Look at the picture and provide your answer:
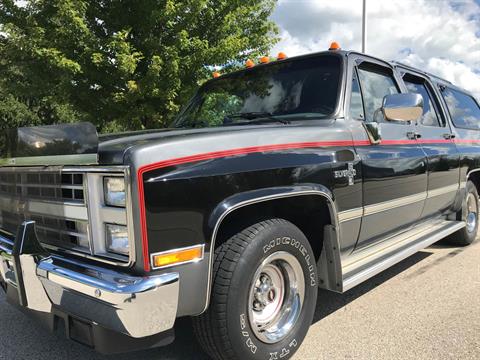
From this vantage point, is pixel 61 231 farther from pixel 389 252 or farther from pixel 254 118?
pixel 389 252

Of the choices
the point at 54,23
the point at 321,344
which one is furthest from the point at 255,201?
the point at 54,23

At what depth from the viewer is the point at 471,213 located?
5844mm

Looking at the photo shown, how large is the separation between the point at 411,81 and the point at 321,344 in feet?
9.54

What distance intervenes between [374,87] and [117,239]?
2.63 meters

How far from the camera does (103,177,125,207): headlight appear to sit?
212 centimetres

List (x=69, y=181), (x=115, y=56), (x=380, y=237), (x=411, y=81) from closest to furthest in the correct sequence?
(x=69, y=181), (x=380, y=237), (x=411, y=81), (x=115, y=56)

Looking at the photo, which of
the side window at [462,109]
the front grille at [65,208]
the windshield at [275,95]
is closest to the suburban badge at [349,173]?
the windshield at [275,95]

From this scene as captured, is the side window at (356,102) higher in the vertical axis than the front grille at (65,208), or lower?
higher

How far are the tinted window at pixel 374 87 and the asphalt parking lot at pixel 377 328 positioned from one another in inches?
60.8

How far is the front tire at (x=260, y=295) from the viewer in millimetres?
2336

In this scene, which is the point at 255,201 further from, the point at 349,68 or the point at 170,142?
the point at 349,68

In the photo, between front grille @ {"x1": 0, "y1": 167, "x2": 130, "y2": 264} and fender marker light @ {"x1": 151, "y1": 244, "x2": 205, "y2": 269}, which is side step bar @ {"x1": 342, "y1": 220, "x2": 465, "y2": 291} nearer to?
fender marker light @ {"x1": 151, "y1": 244, "x2": 205, "y2": 269}

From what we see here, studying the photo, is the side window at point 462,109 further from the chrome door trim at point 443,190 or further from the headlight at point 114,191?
the headlight at point 114,191

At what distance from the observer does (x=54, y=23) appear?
7.83 meters
